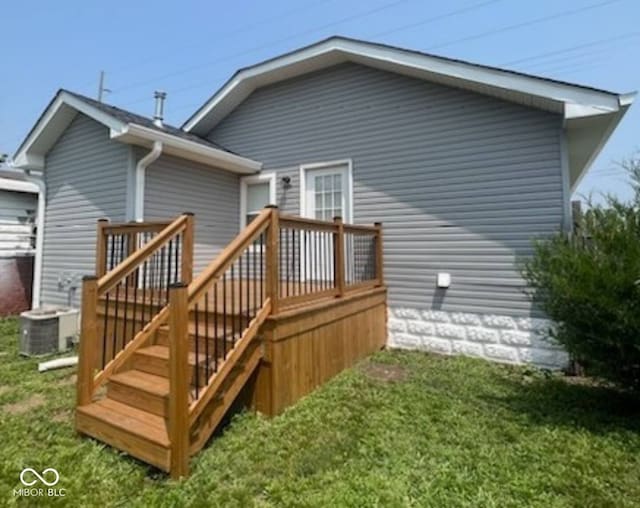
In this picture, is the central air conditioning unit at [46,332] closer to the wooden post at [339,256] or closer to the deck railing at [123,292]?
the deck railing at [123,292]

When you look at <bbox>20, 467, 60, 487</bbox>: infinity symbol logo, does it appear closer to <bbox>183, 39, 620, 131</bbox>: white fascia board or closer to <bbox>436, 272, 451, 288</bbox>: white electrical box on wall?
<bbox>436, 272, 451, 288</bbox>: white electrical box on wall

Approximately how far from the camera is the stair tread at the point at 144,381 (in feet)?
10.3

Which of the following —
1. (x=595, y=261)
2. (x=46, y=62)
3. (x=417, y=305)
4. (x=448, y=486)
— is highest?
(x=46, y=62)

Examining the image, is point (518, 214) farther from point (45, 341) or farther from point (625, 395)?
point (45, 341)

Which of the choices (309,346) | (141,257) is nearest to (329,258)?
(309,346)

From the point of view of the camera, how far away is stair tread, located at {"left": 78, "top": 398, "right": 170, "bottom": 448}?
2.77 metres

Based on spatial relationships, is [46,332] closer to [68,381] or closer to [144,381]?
[68,381]

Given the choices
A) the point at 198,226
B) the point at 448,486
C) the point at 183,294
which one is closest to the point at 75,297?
the point at 198,226

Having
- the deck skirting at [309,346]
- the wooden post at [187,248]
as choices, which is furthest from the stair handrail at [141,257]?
the deck skirting at [309,346]

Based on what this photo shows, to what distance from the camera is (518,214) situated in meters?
5.39

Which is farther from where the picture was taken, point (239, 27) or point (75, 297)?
point (239, 27)

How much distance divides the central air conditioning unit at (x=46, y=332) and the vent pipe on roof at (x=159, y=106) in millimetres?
3682

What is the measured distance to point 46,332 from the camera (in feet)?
18.7

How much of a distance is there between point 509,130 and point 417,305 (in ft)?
9.29
